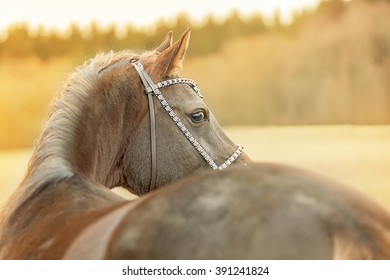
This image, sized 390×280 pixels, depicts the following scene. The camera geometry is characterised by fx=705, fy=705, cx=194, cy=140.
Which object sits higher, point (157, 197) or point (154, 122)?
point (154, 122)

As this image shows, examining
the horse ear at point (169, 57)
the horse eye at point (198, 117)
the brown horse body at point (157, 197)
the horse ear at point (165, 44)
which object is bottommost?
the brown horse body at point (157, 197)

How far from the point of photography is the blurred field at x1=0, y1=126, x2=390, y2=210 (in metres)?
2.85

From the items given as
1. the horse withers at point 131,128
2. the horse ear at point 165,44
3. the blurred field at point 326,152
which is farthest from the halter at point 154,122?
the blurred field at point 326,152

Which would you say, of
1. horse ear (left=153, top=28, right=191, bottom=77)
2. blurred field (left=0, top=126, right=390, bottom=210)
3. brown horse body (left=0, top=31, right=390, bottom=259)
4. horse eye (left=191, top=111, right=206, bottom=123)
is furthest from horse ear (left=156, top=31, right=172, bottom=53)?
blurred field (left=0, top=126, right=390, bottom=210)

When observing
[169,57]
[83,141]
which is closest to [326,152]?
[169,57]

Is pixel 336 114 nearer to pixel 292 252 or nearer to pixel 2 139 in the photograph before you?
pixel 2 139

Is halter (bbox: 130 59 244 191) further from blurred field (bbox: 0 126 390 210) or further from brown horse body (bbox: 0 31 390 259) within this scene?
blurred field (bbox: 0 126 390 210)

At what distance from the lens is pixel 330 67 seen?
3.30m

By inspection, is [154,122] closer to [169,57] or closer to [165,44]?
[169,57]

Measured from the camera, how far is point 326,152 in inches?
123

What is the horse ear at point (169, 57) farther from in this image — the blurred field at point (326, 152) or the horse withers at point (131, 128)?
the blurred field at point (326, 152)

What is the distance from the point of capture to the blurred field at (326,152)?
9.36 feet
